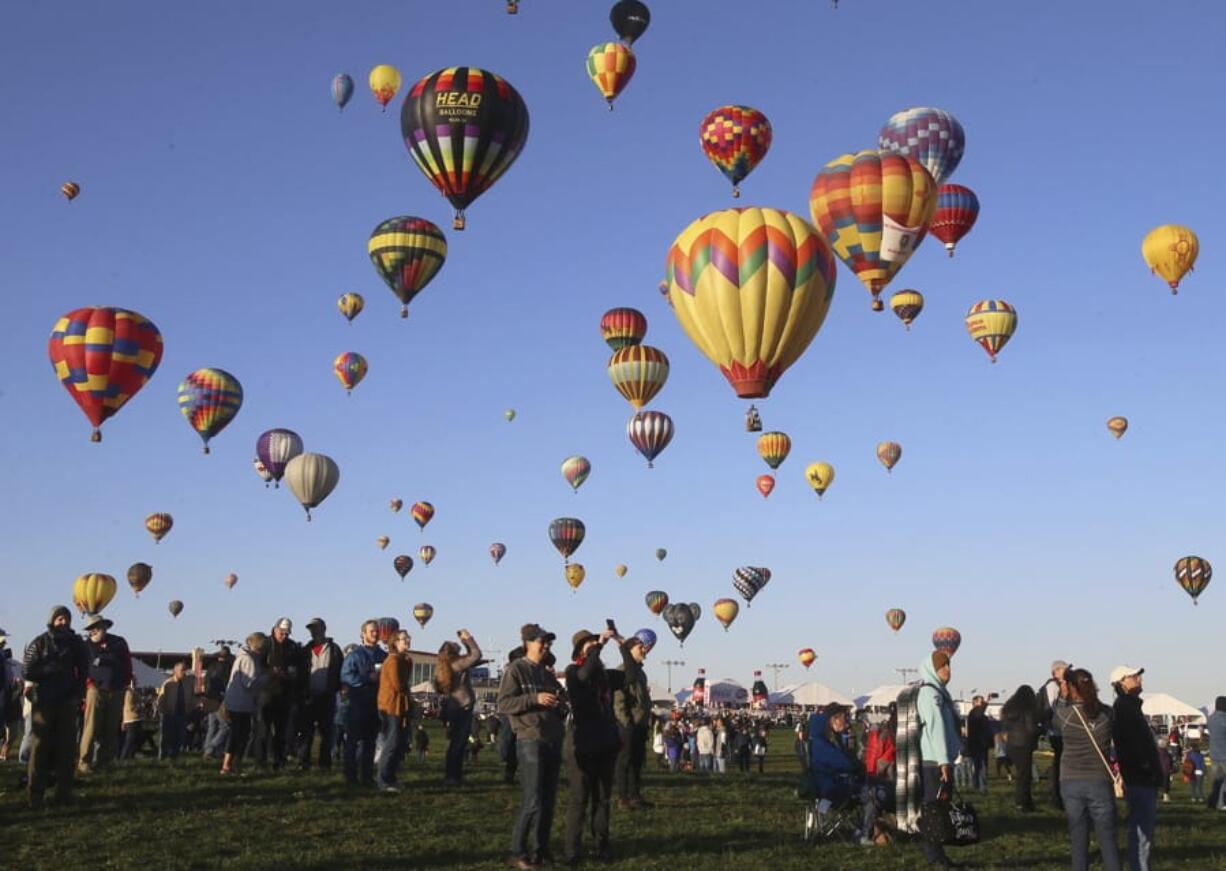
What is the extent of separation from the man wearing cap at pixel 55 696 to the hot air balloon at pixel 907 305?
4867 centimetres

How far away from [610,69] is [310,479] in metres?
21.3

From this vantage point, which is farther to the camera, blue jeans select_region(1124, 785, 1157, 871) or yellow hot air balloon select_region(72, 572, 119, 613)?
yellow hot air balloon select_region(72, 572, 119, 613)

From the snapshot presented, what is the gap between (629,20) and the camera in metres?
53.0

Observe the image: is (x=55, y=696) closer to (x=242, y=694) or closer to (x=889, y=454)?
(x=242, y=694)

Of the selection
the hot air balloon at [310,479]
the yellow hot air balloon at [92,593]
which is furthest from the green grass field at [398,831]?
the yellow hot air balloon at [92,593]

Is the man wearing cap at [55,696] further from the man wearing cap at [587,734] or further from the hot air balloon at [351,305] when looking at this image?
the hot air balloon at [351,305]

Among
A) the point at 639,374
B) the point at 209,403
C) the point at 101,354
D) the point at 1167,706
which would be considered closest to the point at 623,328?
the point at 639,374

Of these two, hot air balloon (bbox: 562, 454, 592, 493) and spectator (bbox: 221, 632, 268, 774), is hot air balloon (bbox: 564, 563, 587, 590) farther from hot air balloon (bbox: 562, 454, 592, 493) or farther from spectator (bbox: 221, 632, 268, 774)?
spectator (bbox: 221, 632, 268, 774)

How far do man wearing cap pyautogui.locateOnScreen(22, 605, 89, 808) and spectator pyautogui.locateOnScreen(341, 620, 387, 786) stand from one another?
3.45 m

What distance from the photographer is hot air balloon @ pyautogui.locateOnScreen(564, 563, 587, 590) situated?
3273 inches

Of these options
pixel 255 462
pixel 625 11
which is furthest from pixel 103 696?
pixel 255 462

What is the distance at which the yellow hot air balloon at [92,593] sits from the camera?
6456 cm

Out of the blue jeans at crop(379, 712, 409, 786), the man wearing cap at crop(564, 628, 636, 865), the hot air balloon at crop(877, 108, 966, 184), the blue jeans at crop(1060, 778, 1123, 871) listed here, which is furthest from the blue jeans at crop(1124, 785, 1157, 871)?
the hot air balloon at crop(877, 108, 966, 184)

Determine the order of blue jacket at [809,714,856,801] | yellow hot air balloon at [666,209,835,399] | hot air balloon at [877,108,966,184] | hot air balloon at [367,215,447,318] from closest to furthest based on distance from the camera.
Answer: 1. blue jacket at [809,714,856,801]
2. yellow hot air balloon at [666,209,835,399]
3. hot air balloon at [367,215,447,318]
4. hot air balloon at [877,108,966,184]
